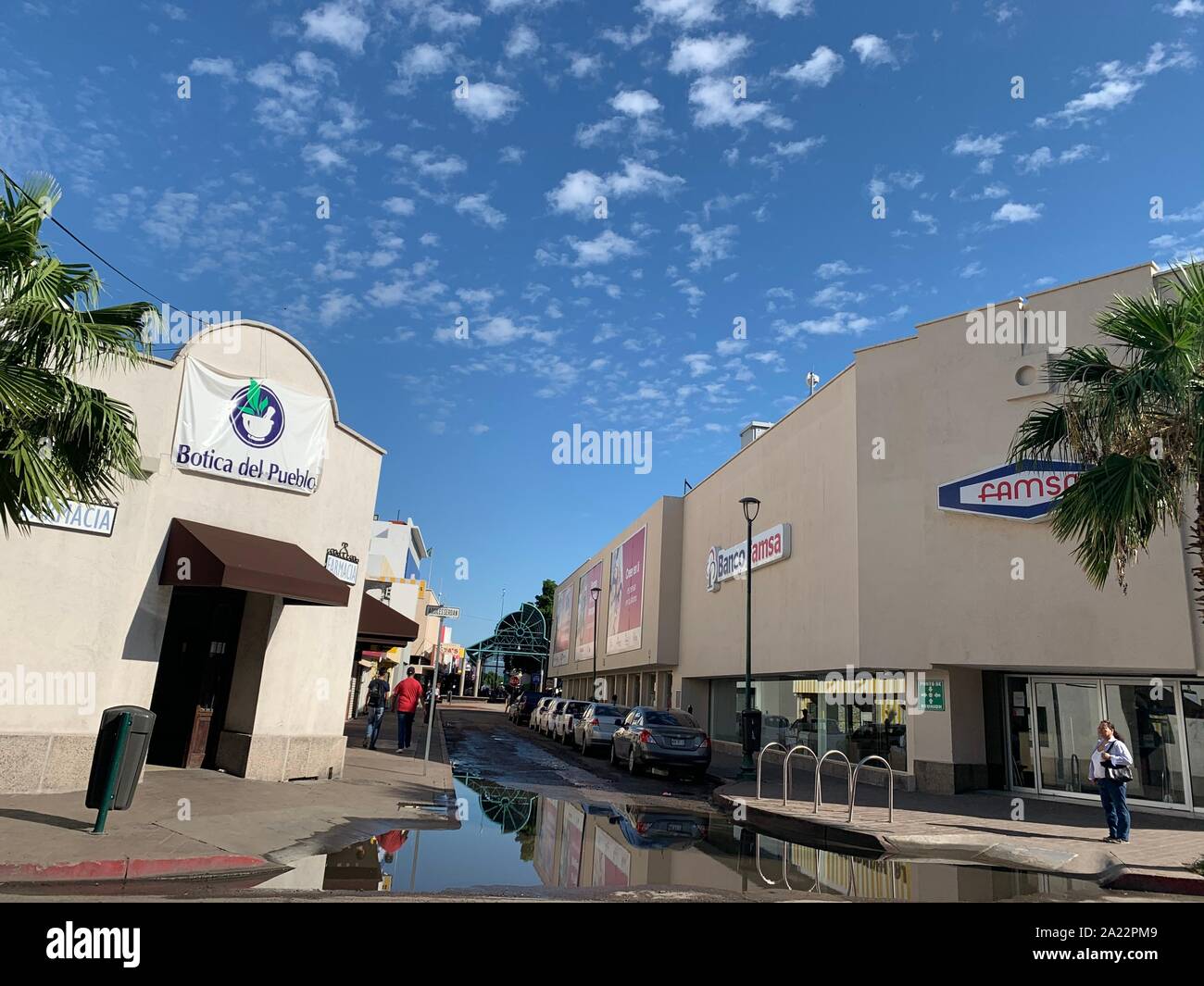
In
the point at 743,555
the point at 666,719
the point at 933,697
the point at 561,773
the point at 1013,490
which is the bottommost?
the point at 561,773

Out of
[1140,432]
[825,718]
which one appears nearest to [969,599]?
[825,718]

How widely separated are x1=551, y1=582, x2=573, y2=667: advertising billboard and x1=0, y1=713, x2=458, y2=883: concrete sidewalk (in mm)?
52252

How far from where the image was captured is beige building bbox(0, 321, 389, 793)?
11.0 meters

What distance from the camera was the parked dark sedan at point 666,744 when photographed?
19391 mm

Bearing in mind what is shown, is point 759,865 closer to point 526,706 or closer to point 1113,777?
point 1113,777

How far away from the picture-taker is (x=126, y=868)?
739 centimetres

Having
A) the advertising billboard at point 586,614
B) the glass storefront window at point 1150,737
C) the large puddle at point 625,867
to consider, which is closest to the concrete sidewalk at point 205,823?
the large puddle at point 625,867

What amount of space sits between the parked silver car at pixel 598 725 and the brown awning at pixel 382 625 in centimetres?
782

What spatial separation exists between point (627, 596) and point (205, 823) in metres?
35.0

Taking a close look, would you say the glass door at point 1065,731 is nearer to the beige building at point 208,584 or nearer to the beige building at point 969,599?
the beige building at point 969,599

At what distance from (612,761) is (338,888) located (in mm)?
15328

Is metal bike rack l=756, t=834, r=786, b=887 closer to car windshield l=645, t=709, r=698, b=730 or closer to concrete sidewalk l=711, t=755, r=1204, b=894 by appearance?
concrete sidewalk l=711, t=755, r=1204, b=894

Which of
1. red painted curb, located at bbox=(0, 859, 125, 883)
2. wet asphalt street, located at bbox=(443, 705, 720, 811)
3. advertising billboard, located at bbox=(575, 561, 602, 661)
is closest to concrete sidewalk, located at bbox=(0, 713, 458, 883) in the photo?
red painted curb, located at bbox=(0, 859, 125, 883)
